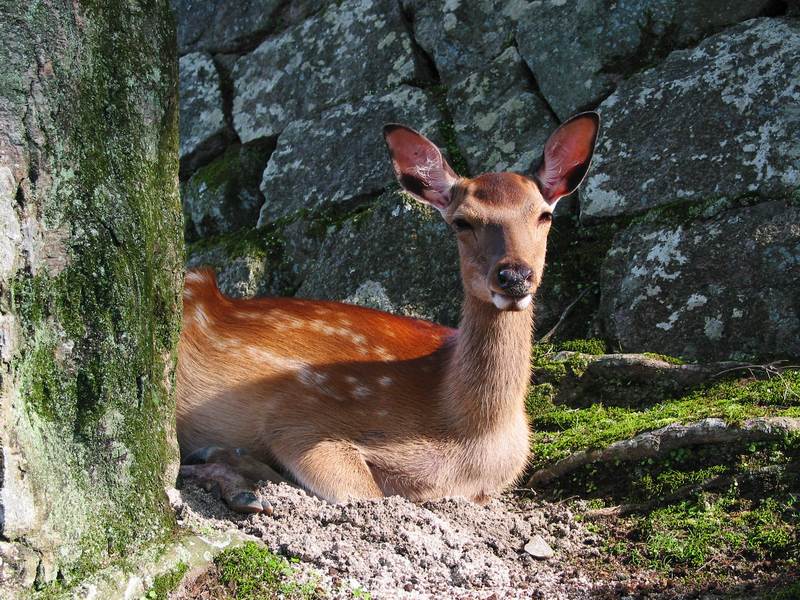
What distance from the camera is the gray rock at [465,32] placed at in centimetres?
670

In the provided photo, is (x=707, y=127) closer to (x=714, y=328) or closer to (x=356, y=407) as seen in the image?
(x=714, y=328)

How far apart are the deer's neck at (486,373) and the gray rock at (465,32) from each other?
2.59 metres

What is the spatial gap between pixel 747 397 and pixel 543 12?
121 inches

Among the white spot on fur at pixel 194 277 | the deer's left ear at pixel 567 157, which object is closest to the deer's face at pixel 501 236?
the deer's left ear at pixel 567 157

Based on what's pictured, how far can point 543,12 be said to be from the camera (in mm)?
6516

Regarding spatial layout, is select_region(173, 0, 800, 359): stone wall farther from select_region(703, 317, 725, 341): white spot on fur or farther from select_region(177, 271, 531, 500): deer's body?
select_region(177, 271, 531, 500): deer's body

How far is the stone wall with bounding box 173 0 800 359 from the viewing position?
213 inches

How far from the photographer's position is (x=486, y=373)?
4727 millimetres

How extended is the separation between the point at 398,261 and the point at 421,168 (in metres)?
1.47

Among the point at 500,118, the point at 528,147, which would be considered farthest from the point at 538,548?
the point at 500,118

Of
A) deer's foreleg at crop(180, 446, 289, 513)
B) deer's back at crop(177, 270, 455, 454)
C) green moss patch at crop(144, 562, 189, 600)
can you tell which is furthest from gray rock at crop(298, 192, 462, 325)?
green moss patch at crop(144, 562, 189, 600)

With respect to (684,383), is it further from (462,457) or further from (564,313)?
(462,457)

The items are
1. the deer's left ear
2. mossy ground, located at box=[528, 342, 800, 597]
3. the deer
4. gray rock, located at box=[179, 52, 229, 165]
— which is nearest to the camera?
mossy ground, located at box=[528, 342, 800, 597]

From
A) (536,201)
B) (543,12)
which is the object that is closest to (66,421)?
(536,201)
